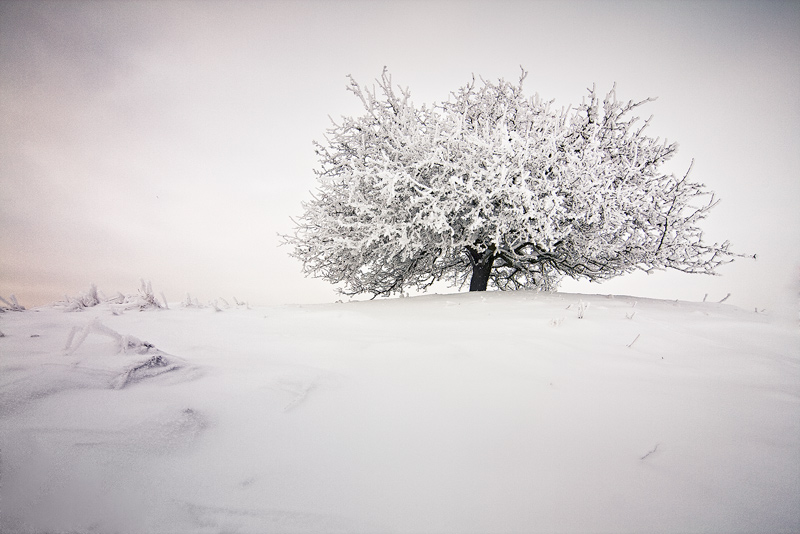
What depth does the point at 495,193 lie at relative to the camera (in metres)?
5.63

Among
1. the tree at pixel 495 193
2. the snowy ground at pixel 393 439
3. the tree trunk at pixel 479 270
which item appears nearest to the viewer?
the snowy ground at pixel 393 439

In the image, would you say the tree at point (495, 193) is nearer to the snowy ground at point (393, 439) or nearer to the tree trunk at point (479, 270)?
the tree trunk at point (479, 270)

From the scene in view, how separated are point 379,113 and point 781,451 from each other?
24.9ft

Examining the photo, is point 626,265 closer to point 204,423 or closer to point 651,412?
point 651,412

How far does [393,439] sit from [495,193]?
4950mm

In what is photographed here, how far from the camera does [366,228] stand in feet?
21.5

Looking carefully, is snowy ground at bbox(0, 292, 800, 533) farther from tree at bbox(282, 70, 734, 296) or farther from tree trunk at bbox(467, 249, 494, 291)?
tree trunk at bbox(467, 249, 494, 291)

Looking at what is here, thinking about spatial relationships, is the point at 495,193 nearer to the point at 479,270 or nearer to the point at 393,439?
the point at 479,270

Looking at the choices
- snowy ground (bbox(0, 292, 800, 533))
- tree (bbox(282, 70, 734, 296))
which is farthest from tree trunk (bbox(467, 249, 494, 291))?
snowy ground (bbox(0, 292, 800, 533))

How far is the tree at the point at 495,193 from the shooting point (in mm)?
5793

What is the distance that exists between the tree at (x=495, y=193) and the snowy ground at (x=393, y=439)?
3851 mm

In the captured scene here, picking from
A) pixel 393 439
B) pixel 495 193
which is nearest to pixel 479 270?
pixel 495 193

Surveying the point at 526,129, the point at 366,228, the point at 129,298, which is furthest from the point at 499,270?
the point at 129,298

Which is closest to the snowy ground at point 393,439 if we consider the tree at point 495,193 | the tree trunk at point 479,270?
the tree at point 495,193
